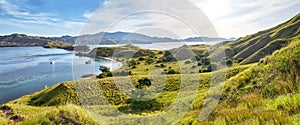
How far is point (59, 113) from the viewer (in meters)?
11.2

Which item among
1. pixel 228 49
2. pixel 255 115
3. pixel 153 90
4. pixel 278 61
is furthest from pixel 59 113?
pixel 228 49

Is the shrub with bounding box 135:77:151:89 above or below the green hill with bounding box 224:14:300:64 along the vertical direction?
below

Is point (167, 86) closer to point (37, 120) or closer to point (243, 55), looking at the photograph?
point (37, 120)

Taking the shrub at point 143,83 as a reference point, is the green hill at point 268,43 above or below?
above

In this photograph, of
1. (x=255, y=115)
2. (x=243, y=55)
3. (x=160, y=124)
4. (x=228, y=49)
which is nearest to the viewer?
(x=255, y=115)

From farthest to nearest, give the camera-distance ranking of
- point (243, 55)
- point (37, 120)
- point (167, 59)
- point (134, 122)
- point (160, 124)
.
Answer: point (167, 59) → point (243, 55) → point (134, 122) → point (160, 124) → point (37, 120)

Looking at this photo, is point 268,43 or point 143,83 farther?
point 268,43

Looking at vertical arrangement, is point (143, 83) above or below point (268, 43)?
below

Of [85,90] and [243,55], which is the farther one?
[243,55]

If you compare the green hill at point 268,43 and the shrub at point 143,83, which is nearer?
the shrub at point 143,83

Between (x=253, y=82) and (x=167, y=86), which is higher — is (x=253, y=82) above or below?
above

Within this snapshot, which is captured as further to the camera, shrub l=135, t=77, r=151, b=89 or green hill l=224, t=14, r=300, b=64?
green hill l=224, t=14, r=300, b=64

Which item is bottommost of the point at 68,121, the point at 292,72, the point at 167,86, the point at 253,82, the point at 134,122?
the point at 167,86

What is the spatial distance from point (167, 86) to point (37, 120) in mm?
40600
